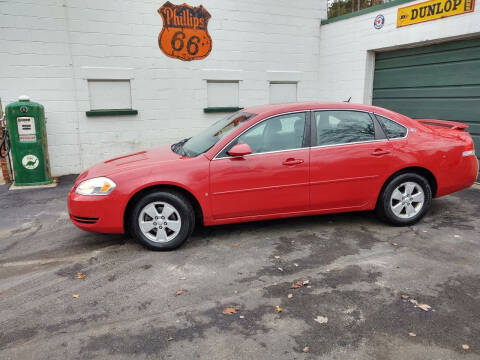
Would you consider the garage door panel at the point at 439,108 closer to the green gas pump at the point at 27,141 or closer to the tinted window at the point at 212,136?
the tinted window at the point at 212,136

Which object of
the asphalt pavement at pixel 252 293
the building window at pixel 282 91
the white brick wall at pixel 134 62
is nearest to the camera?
the asphalt pavement at pixel 252 293

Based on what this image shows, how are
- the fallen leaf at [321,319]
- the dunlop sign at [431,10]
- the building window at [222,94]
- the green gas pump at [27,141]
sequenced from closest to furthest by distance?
the fallen leaf at [321,319] < the dunlop sign at [431,10] < the green gas pump at [27,141] < the building window at [222,94]

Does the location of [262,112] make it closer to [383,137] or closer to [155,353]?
[383,137]

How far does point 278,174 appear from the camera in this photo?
170 inches

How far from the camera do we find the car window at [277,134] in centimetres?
436

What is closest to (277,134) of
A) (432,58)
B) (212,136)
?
(212,136)

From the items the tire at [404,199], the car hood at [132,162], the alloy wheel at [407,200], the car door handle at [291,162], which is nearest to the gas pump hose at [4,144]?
the car hood at [132,162]

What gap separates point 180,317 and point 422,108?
22.4 ft

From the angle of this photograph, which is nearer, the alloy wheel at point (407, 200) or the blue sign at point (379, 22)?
the alloy wheel at point (407, 200)

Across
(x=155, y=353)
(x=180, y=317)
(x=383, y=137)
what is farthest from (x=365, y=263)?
(x=155, y=353)

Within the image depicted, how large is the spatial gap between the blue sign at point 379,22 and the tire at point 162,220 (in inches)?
253

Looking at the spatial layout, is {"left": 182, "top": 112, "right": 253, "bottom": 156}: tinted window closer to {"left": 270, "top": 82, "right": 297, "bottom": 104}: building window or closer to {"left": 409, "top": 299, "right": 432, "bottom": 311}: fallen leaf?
{"left": 409, "top": 299, "right": 432, "bottom": 311}: fallen leaf

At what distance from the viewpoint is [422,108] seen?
7.79 meters

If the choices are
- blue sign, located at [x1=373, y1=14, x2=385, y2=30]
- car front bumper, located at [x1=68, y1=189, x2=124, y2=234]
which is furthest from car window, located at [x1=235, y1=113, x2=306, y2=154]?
blue sign, located at [x1=373, y1=14, x2=385, y2=30]
